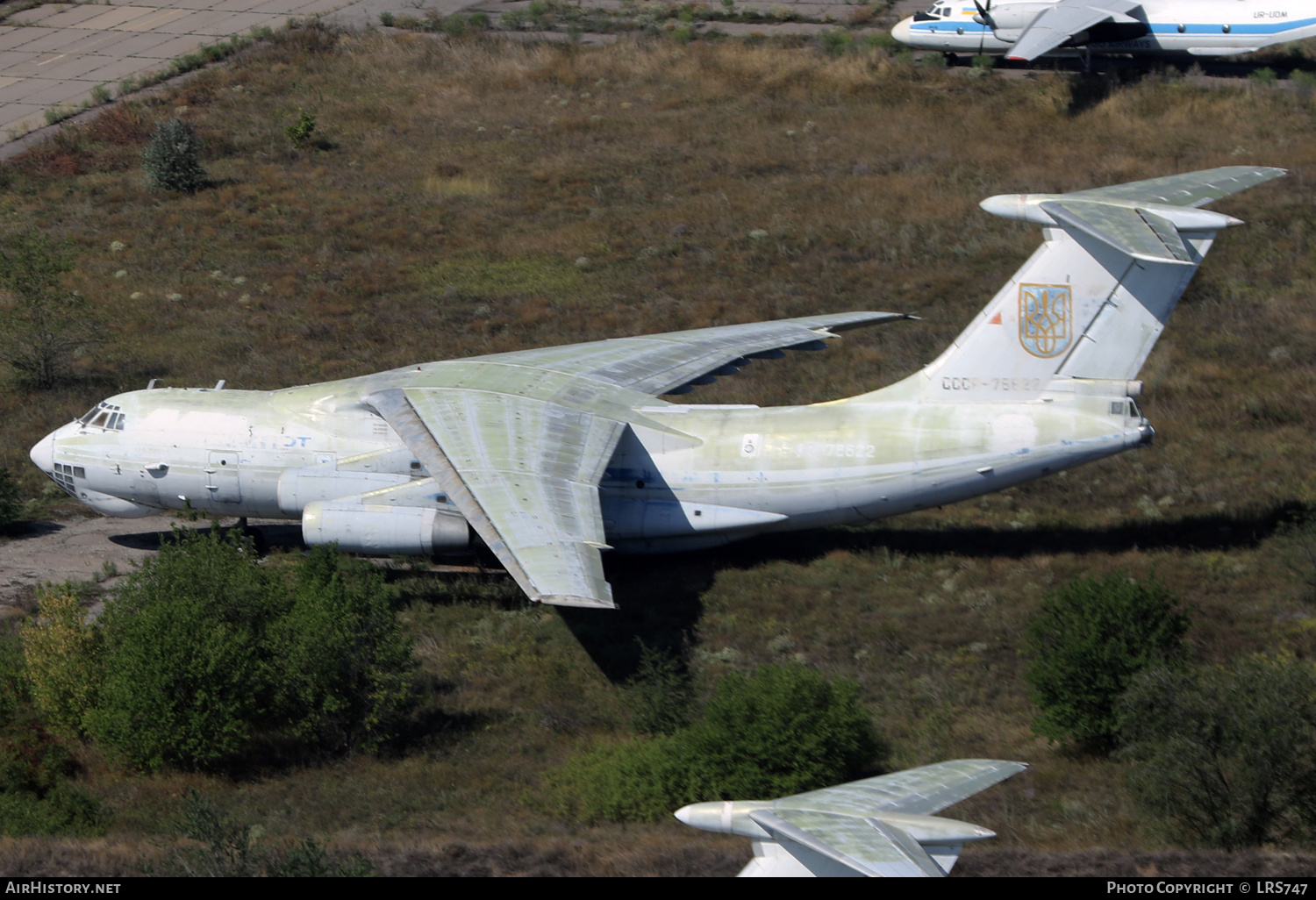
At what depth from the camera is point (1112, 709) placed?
17297 mm

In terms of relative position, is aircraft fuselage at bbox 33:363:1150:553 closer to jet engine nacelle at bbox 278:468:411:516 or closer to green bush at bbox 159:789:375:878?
jet engine nacelle at bbox 278:468:411:516

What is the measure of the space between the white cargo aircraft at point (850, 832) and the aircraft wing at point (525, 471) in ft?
22.1

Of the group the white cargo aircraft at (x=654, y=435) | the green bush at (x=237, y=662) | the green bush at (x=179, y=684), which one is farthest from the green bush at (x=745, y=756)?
the green bush at (x=179, y=684)

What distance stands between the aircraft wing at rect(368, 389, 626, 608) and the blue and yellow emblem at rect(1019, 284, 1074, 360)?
271 inches

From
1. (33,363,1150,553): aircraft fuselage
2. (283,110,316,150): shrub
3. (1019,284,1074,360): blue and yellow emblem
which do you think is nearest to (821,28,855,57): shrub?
(283,110,316,150): shrub

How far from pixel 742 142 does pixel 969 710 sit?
28.8m

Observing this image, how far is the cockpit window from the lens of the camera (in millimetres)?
23688

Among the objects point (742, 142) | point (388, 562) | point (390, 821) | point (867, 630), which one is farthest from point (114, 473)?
point (742, 142)

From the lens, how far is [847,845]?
30.3 ft

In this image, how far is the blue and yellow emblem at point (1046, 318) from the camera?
20109 mm

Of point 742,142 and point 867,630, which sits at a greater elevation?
point 742,142

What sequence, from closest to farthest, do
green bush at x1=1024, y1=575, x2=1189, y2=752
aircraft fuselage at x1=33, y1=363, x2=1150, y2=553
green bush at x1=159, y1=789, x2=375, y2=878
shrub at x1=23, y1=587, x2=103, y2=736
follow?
green bush at x1=159, y1=789, x2=375, y2=878, green bush at x1=1024, y1=575, x2=1189, y2=752, shrub at x1=23, y1=587, x2=103, y2=736, aircraft fuselage at x1=33, y1=363, x2=1150, y2=553

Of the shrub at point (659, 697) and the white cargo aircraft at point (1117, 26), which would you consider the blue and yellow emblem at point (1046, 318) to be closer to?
the shrub at point (659, 697)

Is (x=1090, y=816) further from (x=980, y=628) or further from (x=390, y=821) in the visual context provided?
(x=390, y=821)
